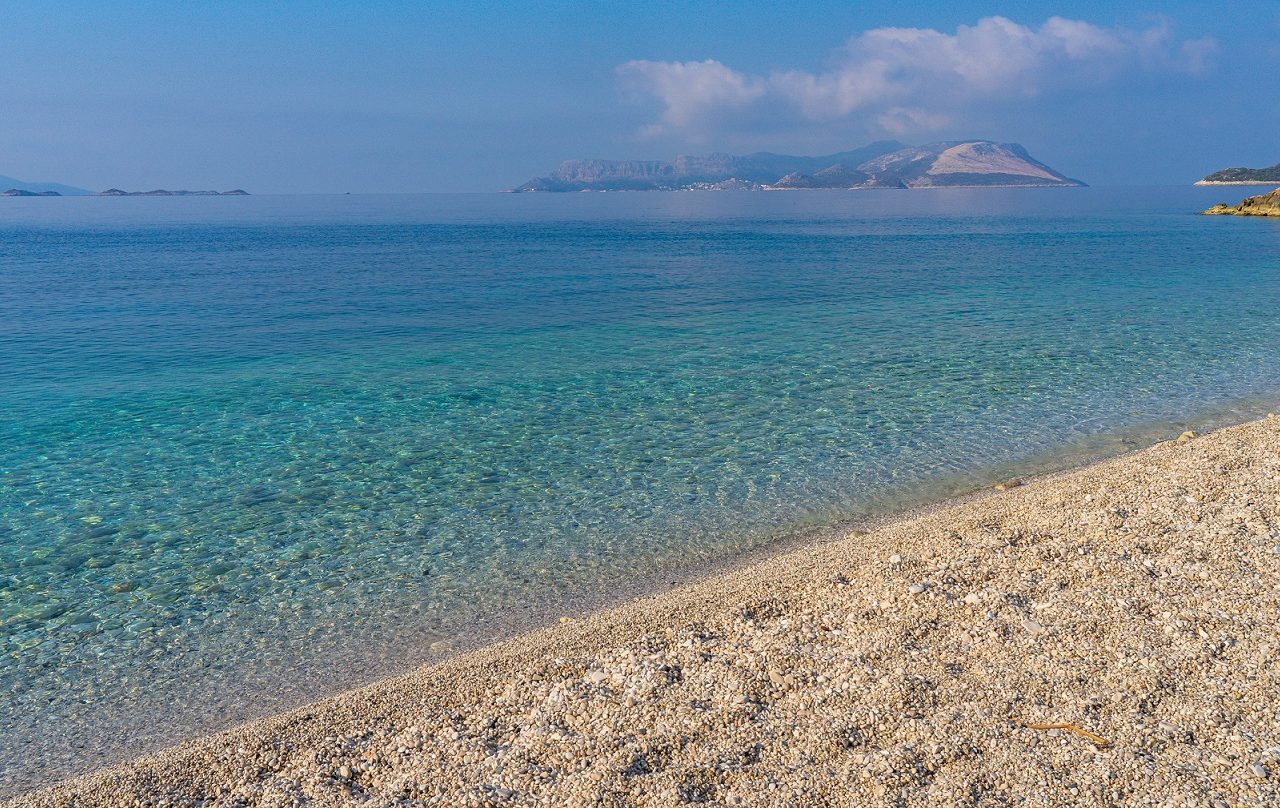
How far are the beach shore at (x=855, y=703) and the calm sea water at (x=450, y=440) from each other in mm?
1902

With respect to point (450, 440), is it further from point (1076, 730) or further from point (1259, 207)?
point (1259, 207)

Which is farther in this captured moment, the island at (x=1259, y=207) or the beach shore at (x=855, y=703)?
the island at (x=1259, y=207)

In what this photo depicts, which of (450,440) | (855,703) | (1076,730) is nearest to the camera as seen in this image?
(1076,730)

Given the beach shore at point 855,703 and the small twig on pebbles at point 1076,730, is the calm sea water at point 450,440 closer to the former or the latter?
the beach shore at point 855,703

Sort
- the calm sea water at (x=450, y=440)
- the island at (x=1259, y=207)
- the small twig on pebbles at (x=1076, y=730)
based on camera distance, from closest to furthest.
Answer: the small twig on pebbles at (x=1076, y=730)
the calm sea water at (x=450, y=440)
the island at (x=1259, y=207)

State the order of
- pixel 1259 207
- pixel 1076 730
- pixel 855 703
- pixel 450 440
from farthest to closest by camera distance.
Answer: pixel 1259 207, pixel 450 440, pixel 855 703, pixel 1076 730

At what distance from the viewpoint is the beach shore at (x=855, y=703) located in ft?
21.8

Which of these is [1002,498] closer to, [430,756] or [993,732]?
[993,732]

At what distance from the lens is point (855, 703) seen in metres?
7.62

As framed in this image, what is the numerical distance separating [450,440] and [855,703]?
43.5 feet

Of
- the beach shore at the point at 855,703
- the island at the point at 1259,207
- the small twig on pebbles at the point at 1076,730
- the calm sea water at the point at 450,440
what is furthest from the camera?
the island at the point at 1259,207

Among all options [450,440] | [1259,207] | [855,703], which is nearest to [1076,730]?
[855,703]

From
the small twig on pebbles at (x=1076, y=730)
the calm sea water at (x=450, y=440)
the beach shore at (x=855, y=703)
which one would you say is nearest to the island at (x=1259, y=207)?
the calm sea water at (x=450, y=440)

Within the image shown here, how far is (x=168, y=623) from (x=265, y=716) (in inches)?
119
